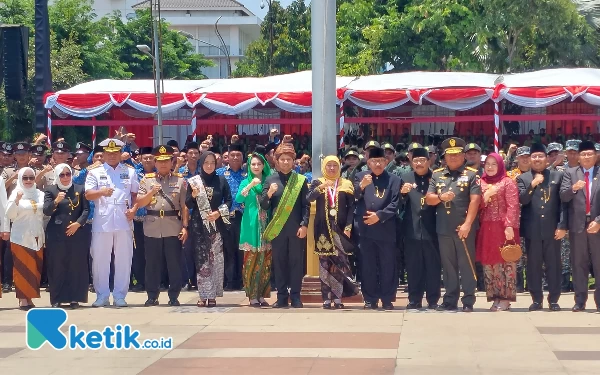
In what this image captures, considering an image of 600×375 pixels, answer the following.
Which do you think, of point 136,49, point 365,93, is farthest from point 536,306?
point 136,49

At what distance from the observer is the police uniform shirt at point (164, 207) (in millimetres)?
12016

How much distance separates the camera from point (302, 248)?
11.9 metres

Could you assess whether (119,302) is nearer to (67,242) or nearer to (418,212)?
(67,242)

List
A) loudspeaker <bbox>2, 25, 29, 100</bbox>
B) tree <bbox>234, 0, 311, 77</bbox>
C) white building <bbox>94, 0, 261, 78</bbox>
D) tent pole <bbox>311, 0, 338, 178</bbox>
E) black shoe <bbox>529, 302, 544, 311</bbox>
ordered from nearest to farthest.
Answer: black shoe <bbox>529, 302, 544, 311</bbox> → tent pole <bbox>311, 0, 338, 178</bbox> → loudspeaker <bbox>2, 25, 29, 100</bbox> → tree <bbox>234, 0, 311, 77</bbox> → white building <bbox>94, 0, 261, 78</bbox>

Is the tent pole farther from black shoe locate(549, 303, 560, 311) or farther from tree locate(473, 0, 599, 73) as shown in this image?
tree locate(473, 0, 599, 73)

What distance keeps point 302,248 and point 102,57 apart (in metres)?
32.5

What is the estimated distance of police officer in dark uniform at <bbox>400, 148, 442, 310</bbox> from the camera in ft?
37.4

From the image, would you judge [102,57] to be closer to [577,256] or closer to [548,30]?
[548,30]

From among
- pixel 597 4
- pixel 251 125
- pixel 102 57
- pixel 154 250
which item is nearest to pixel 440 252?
pixel 154 250

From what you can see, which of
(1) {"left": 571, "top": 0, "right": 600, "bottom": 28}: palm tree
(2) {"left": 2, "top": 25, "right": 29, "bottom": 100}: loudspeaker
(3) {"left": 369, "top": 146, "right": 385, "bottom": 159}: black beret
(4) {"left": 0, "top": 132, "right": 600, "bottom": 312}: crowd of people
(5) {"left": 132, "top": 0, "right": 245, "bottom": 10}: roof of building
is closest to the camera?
(4) {"left": 0, "top": 132, "right": 600, "bottom": 312}: crowd of people

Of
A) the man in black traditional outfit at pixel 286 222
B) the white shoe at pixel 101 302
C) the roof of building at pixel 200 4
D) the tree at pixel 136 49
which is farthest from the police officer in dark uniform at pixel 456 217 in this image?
the roof of building at pixel 200 4

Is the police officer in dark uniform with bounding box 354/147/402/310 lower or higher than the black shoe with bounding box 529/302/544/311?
higher

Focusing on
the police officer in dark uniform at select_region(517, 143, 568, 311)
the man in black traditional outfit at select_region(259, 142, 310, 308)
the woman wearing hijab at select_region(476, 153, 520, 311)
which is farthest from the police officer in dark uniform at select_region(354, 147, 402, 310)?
the police officer in dark uniform at select_region(517, 143, 568, 311)

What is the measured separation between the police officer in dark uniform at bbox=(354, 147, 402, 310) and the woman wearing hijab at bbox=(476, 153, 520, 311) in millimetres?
998
